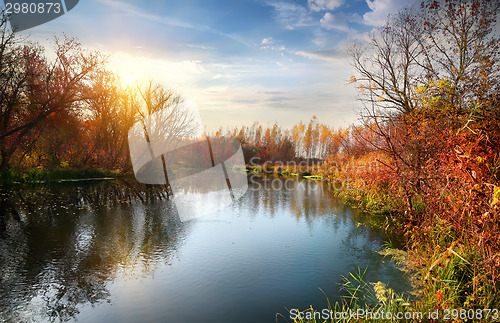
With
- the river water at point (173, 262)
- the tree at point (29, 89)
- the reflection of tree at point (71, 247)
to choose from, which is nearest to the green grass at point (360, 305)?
the river water at point (173, 262)

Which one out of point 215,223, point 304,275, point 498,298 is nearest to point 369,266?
point 304,275

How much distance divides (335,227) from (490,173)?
632 centimetres

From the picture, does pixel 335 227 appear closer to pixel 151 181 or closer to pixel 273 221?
pixel 273 221

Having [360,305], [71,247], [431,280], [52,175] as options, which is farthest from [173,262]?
[52,175]

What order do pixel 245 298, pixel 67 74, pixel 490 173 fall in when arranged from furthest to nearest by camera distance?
1. pixel 67 74
2. pixel 245 298
3. pixel 490 173

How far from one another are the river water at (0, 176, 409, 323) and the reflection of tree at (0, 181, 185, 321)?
3 centimetres

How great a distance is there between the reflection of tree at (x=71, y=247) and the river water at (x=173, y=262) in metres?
0.03

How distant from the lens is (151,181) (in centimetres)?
A: 2381

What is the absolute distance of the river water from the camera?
502cm

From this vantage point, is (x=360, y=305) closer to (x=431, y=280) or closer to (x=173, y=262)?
(x=431, y=280)

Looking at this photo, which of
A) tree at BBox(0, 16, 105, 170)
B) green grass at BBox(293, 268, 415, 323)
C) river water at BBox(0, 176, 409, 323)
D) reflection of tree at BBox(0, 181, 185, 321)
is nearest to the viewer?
green grass at BBox(293, 268, 415, 323)

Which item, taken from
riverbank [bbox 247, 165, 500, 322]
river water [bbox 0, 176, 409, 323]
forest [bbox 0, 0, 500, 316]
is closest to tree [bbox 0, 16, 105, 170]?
forest [bbox 0, 0, 500, 316]

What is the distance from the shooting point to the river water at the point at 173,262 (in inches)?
198

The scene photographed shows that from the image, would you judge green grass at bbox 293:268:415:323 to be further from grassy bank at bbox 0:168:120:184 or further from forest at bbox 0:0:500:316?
grassy bank at bbox 0:168:120:184
